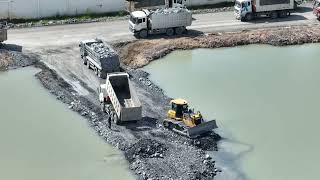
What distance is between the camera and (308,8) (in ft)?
199

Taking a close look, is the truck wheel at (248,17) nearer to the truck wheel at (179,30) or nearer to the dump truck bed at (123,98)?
the truck wheel at (179,30)

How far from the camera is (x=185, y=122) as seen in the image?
1375 inches

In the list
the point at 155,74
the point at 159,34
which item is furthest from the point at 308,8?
the point at 155,74

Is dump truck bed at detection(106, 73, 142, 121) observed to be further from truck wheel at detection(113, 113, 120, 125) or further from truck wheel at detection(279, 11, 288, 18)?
truck wheel at detection(279, 11, 288, 18)

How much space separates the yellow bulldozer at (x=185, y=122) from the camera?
34.5 metres

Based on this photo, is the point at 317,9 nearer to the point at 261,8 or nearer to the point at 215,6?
the point at 261,8

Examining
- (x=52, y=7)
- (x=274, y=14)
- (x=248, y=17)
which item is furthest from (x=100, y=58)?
(x=274, y=14)

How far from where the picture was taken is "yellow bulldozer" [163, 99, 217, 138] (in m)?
34.5

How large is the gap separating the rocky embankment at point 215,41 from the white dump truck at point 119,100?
8729mm

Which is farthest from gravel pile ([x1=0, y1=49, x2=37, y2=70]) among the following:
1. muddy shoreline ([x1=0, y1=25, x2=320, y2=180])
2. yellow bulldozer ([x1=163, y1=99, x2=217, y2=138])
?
yellow bulldozer ([x1=163, y1=99, x2=217, y2=138])

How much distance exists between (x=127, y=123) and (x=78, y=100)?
16.5ft

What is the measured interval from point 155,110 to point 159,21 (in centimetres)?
1473

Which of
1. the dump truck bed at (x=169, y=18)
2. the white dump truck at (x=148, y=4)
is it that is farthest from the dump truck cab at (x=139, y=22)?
the white dump truck at (x=148, y=4)

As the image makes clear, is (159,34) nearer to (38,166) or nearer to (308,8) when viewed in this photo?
(308,8)
